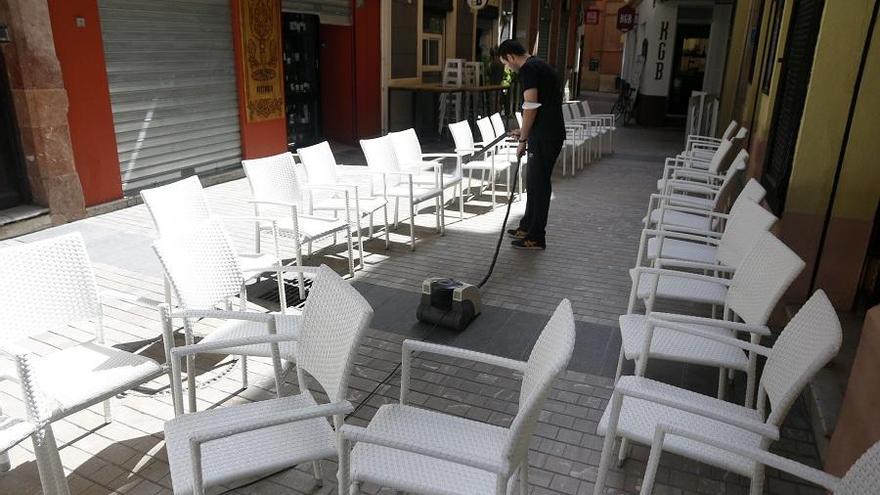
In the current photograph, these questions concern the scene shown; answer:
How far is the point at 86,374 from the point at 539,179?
12.2 feet

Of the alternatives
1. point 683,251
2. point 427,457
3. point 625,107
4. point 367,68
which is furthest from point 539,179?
point 625,107

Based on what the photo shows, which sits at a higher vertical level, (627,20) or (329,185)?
(627,20)

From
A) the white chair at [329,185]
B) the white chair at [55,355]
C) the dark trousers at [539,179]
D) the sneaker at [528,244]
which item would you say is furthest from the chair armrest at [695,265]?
the white chair at [55,355]

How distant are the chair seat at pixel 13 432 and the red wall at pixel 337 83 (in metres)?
8.81

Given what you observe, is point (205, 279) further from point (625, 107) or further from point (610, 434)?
point (625, 107)

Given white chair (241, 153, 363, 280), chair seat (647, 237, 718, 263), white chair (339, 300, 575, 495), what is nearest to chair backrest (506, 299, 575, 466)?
white chair (339, 300, 575, 495)

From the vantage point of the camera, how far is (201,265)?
2770mm

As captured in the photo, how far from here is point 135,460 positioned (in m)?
2.52

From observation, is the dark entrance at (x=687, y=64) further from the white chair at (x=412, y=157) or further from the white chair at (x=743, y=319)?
the white chair at (x=743, y=319)

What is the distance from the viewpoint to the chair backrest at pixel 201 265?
103 inches

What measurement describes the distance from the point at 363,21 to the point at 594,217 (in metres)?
5.64

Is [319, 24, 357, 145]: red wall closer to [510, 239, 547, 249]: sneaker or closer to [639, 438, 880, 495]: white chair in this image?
[510, 239, 547, 249]: sneaker

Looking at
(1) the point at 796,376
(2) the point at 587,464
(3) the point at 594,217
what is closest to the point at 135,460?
(2) the point at 587,464

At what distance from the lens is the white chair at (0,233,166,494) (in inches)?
79.3
